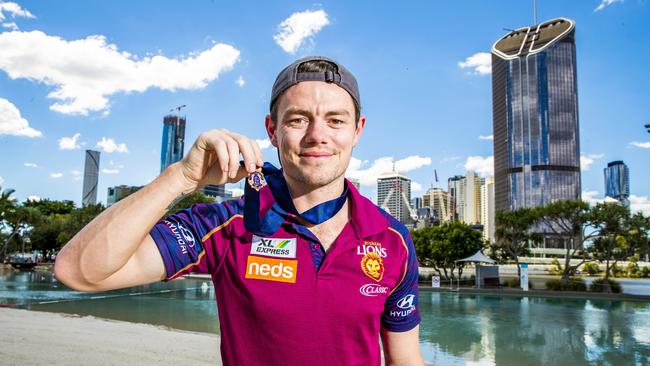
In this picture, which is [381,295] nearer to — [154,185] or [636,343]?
[154,185]

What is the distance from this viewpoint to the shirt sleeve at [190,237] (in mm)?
1711

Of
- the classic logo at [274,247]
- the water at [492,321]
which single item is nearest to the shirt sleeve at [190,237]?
the classic logo at [274,247]

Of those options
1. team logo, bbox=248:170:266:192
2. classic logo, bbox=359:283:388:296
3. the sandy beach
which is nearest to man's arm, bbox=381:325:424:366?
classic logo, bbox=359:283:388:296

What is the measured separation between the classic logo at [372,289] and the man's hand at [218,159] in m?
0.65

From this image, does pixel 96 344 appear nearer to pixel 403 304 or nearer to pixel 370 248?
pixel 403 304

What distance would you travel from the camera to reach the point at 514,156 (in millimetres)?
153000

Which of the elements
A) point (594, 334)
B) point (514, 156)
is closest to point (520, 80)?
point (514, 156)

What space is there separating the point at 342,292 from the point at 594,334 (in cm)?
1647

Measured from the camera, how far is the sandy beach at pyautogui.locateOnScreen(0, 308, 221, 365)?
8914mm

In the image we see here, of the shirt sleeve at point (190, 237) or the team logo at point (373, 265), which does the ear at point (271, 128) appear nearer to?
the shirt sleeve at point (190, 237)

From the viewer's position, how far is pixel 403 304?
82.0 inches

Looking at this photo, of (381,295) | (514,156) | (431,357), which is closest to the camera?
(381,295)

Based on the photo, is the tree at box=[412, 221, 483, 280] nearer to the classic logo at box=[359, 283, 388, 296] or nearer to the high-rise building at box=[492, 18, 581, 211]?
the classic logo at box=[359, 283, 388, 296]

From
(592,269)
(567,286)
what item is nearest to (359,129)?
(567,286)
